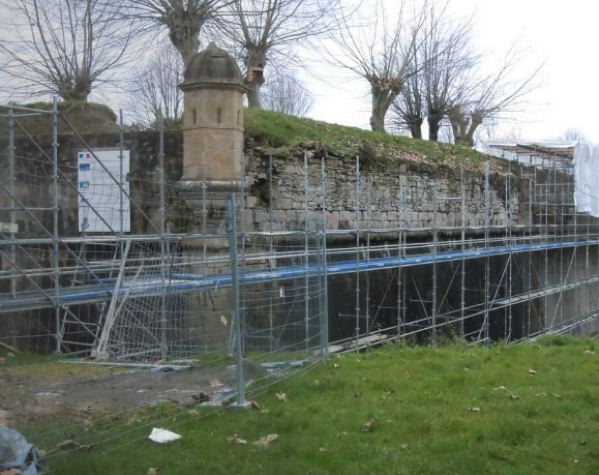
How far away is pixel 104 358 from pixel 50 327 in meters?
1.67

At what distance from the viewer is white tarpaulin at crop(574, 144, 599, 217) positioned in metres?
20.9

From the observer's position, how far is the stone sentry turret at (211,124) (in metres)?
10.8

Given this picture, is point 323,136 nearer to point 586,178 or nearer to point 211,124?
point 211,124

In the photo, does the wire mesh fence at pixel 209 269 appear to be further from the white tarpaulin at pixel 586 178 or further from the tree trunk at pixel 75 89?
the tree trunk at pixel 75 89

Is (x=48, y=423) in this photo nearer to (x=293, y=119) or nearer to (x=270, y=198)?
(x=270, y=198)

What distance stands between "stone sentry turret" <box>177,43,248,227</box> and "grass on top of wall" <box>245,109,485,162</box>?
4.89 ft

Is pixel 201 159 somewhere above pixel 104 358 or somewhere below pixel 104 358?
above

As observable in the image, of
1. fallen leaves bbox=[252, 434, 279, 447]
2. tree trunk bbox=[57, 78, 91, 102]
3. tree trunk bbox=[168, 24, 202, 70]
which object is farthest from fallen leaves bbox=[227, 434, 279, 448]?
tree trunk bbox=[57, 78, 91, 102]

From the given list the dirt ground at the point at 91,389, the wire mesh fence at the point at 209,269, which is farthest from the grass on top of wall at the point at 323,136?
the dirt ground at the point at 91,389

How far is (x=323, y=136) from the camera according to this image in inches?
566

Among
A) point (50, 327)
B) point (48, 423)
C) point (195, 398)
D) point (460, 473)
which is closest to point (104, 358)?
point (50, 327)

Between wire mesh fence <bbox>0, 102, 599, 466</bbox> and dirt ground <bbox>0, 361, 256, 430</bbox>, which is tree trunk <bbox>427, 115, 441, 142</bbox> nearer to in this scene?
wire mesh fence <bbox>0, 102, 599, 466</bbox>

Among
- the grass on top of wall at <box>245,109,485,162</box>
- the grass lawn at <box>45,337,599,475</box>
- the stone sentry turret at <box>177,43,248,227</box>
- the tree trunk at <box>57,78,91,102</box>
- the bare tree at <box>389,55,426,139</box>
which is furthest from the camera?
the bare tree at <box>389,55,426,139</box>

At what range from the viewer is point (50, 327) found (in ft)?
30.4
